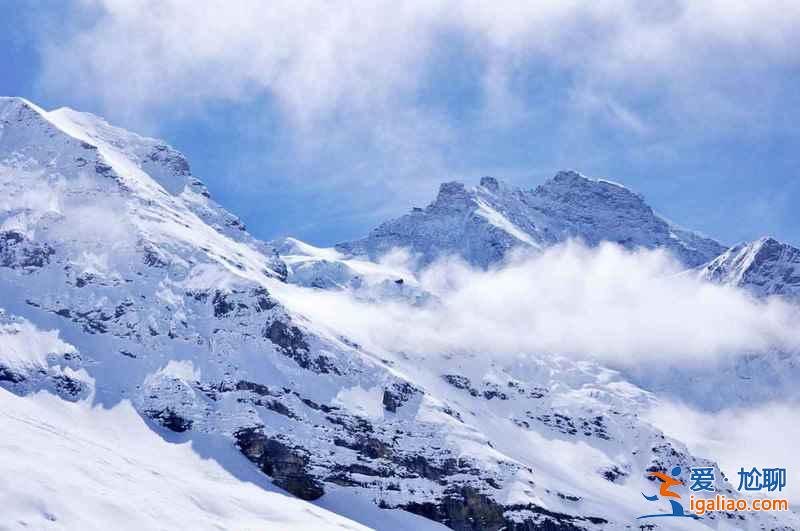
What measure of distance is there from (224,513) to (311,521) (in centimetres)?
1923

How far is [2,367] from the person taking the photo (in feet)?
655

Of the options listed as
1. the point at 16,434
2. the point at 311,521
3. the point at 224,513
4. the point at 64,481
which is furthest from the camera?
the point at 311,521

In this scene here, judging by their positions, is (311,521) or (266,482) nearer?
(311,521)

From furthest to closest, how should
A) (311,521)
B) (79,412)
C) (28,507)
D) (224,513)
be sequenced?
(79,412), (311,521), (224,513), (28,507)

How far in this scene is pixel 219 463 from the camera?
19750 centimetres

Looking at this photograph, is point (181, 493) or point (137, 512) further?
point (181, 493)

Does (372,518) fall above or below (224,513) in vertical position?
above

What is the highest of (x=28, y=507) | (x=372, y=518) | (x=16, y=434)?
(x=372, y=518)

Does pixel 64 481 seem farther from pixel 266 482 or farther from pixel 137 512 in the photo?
pixel 266 482

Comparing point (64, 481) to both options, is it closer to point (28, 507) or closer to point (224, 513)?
point (28, 507)

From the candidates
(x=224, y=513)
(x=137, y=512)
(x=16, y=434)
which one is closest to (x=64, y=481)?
(x=137, y=512)

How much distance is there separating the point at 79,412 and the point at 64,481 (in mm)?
103495

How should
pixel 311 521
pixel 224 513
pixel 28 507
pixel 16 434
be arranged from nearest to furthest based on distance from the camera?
1. pixel 28 507
2. pixel 16 434
3. pixel 224 513
4. pixel 311 521

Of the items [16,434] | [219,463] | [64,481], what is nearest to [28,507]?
[64,481]
